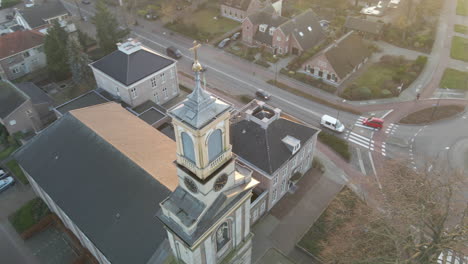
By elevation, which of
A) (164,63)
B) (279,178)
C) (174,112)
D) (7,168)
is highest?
(174,112)

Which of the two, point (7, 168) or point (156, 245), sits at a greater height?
point (156, 245)

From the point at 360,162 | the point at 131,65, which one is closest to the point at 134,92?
the point at 131,65

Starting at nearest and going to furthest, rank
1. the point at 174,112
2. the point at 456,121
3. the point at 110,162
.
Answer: the point at 174,112 → the point at 110,162 → the point at 456,121

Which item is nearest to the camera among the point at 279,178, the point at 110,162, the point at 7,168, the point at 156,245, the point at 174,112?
the point at 174,112

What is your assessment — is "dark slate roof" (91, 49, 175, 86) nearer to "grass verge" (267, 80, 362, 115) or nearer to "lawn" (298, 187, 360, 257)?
"grass verge" (267, 80, 362, 115)

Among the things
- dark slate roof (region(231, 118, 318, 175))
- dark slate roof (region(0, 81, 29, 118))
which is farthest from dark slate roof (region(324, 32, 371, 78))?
dark slate roof (region(0, 81, 29, 118))

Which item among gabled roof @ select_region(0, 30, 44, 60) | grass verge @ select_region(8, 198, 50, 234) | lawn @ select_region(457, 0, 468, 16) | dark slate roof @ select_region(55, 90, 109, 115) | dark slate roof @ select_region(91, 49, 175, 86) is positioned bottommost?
grass verge @ select_region(8, 198, 50, 234)

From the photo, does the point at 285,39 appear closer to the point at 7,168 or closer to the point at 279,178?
the point at 279,178

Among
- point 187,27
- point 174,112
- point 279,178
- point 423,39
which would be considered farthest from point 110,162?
point 423,39
